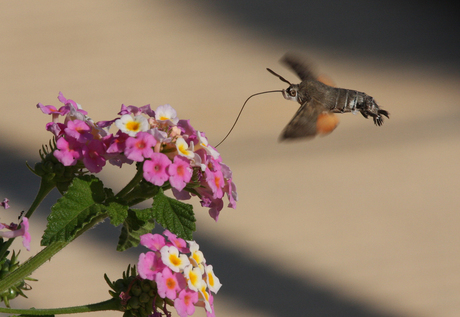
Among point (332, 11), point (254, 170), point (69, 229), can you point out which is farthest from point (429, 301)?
point (69, 229)

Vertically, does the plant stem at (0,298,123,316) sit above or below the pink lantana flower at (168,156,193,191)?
below

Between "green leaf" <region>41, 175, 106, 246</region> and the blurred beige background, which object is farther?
the blurred beige background

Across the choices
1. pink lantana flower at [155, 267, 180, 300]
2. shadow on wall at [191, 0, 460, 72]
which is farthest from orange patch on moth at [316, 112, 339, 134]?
shadow on wall at [191, 0, 460, 72]

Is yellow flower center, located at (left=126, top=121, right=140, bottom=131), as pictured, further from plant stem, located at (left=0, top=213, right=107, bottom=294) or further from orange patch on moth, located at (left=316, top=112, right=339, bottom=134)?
orange patch on moth, located at (left=316, top=112, right=339, bottom=134)

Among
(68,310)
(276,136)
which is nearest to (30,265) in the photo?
(68,310)

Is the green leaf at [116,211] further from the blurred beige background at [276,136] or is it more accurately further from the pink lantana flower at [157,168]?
the blurred beige background at [276,136]
